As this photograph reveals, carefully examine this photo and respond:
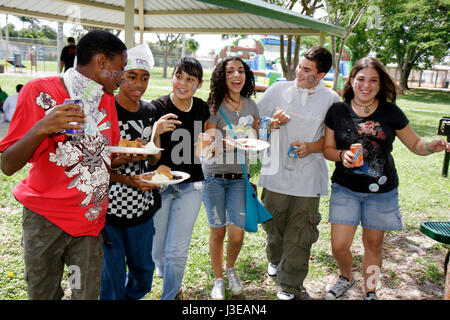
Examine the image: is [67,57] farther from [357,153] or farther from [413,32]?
[413,32]

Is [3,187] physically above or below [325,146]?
below

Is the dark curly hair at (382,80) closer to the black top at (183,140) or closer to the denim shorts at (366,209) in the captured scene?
the denim shorts at (366,209)

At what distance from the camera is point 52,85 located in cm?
177

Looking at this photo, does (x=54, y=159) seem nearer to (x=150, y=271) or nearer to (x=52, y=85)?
(x=52, y=85)

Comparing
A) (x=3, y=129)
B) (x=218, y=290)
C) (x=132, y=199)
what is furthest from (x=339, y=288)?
(x=3, y=129)

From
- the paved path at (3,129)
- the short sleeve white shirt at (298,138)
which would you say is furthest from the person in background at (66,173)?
the paved path at (3,129)

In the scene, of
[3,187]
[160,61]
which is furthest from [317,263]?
[160,61]

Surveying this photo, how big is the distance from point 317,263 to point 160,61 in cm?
4259

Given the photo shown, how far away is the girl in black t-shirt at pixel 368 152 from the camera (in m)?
2.86

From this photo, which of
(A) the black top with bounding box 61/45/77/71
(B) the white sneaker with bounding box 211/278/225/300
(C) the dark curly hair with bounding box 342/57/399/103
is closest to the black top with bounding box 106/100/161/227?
(B) the white sneaker with bounding box 211/278/225/300

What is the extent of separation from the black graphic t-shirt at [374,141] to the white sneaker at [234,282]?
132 centimetres

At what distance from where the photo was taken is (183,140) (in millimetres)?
2803

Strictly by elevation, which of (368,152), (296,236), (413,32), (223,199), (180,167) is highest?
(413,32)

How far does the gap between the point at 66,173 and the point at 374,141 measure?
2271 millimetres
